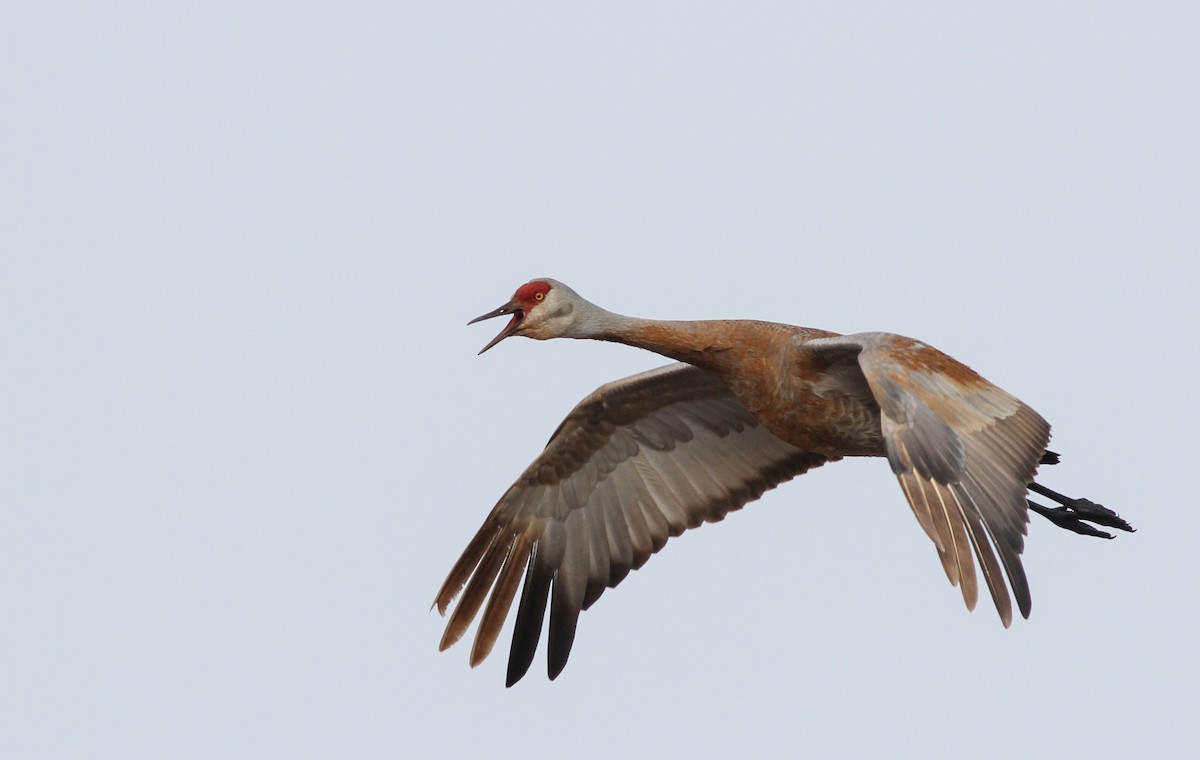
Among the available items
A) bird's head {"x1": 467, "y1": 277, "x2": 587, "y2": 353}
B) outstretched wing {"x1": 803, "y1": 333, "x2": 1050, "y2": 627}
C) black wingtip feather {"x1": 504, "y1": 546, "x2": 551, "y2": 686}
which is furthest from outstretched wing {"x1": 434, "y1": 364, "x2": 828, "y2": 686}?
outstretched wing {"x1": 803, "y1": 333, "x2": 1050, "y2": 627}

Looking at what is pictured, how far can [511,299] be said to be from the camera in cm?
887

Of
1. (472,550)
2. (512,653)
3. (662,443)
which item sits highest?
(662,443)

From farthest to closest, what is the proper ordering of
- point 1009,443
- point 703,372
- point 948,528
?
point 703,372 → point 1009,443 → point 948,528

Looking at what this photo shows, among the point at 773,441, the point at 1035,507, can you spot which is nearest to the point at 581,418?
the point at 773,441

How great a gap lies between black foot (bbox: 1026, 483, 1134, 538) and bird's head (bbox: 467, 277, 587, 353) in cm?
283

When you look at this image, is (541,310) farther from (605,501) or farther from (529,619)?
(529,619)

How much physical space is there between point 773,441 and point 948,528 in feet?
8.78

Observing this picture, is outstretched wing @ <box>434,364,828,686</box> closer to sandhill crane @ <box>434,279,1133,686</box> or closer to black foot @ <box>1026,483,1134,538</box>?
sandhill crane @ <box>434,279,1133,686</box>

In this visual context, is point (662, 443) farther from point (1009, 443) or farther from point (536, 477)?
point (1009, 443)

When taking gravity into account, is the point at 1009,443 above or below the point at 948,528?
above

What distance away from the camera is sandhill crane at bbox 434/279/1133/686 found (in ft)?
24.1

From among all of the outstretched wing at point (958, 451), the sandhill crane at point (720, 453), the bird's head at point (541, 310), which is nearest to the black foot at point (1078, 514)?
the sandhill crane at point (720, 453)

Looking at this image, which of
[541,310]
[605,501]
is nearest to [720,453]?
[605,501]

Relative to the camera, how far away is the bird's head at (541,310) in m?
8.79
